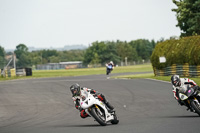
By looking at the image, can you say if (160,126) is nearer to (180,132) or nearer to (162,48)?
(180,132)

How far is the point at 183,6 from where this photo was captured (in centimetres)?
5041

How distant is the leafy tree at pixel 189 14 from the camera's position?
49.2 meters

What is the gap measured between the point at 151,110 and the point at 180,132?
253 inches

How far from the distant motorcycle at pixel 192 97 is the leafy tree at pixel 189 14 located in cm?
3744

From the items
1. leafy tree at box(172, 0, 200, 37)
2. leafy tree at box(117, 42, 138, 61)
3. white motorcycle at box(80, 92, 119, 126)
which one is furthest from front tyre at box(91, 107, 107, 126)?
leafy tree at box(117, 42, 138, 61)

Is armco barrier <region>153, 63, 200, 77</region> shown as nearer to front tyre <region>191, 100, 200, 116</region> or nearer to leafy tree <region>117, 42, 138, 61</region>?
front tyre <region>191, 100, 200, 116</region>

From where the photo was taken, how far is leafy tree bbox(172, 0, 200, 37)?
49219mm

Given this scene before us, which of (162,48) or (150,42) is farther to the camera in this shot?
(150,42)

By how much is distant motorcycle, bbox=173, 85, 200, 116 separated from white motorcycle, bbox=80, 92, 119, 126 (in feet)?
7.16

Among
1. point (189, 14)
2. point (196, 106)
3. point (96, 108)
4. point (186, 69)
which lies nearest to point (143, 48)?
point (189, 14)

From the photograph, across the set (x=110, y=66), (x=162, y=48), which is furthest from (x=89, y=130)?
(x=110, y=66)

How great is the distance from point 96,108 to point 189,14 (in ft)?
132

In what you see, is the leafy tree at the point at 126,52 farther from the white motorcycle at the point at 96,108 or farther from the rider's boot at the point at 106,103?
the white motorcycle at the point at 96,108

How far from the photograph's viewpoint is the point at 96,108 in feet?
36.4
